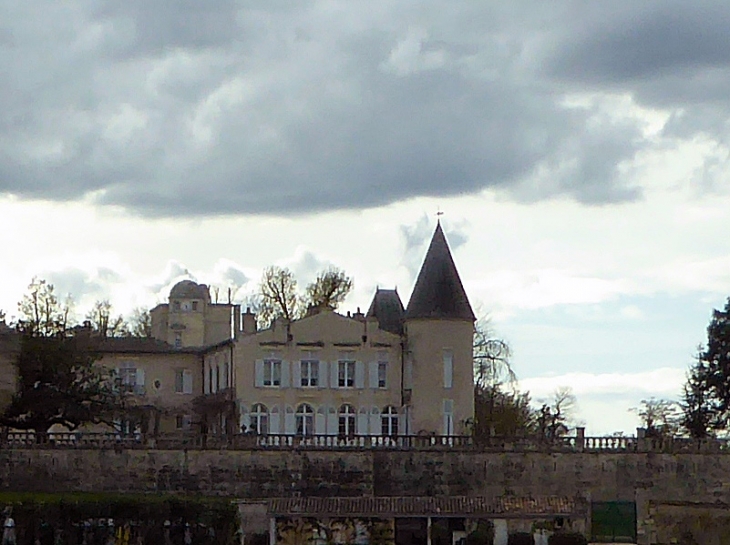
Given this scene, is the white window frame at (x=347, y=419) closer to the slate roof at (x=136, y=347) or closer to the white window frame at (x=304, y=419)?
the white window frame at (x=304, y=419)

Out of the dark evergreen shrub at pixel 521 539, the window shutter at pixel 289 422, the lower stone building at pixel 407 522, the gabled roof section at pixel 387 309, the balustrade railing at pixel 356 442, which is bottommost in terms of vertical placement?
the dark evergreen shrub at pixel 521 539

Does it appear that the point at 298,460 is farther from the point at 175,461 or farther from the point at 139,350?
the point at 139,350

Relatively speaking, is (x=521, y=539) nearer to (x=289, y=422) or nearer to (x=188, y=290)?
(x=289, y=422)

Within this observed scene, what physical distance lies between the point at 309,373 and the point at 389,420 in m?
4.08

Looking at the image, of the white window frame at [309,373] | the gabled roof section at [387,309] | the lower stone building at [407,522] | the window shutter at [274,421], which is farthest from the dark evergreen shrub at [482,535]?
the gabled roof section at [387,309]

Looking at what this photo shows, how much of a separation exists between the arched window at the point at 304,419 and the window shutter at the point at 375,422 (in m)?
2.62

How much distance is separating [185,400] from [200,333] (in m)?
33.9

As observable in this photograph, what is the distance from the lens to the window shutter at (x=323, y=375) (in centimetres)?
7550

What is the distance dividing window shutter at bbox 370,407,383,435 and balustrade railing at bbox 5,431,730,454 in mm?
6871

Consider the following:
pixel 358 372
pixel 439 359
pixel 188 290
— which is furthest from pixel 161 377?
pixel 188 290

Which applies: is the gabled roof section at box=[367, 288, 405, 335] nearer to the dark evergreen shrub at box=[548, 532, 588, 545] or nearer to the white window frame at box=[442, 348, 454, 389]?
the white window frame at box=[442, 348, 454, 389]

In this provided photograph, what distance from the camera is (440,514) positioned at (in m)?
60.6

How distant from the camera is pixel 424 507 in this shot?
61.1m

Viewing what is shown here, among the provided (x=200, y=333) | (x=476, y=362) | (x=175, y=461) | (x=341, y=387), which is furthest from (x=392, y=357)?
(x=200, y=333)
